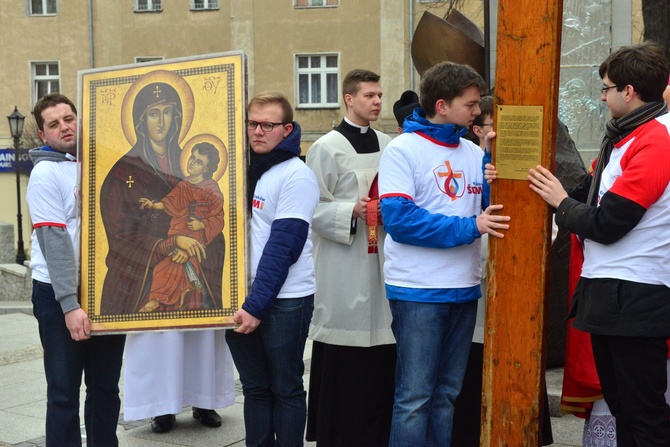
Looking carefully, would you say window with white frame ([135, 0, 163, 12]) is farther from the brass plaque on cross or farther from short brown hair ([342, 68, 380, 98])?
the brass plaque on cross

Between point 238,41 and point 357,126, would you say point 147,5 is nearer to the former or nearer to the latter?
point 238,41

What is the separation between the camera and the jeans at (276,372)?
443 cm

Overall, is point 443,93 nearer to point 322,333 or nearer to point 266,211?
point 266,211

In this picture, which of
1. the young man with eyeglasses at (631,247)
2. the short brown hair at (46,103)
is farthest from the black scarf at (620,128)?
the short brown hair at (46,103)

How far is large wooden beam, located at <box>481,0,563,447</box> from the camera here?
12.7ft

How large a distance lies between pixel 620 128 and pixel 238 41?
2588 centimetres

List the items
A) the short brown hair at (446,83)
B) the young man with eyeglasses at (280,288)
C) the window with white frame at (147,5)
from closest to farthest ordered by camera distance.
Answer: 1. the short brown hair at (446,83)
2. the young man with eyeglasses at (280,288)
3. the window with white frame at (147,5)

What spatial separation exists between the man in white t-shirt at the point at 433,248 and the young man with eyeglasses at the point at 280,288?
0.40 m

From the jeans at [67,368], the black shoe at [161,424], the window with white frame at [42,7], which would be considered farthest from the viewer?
the window with white frame at [42,7]

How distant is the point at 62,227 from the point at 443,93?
181 centimetres

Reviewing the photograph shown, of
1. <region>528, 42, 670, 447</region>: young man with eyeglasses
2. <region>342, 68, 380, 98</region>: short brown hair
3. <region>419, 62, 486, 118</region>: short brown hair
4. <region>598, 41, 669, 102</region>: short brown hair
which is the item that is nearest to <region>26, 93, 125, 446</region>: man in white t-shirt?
<region>342, 68, 380, 98</region>: short brown hair

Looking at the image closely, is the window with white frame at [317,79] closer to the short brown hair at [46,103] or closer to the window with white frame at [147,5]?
the window with white frame at [147,5]

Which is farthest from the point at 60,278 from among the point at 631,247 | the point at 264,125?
the point at 631,247

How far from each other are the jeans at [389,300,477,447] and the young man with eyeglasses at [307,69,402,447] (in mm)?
662
